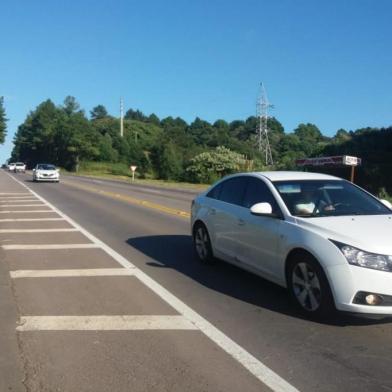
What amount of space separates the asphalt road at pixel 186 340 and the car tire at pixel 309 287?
0.16m

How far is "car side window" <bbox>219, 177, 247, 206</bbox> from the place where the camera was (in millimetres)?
8530

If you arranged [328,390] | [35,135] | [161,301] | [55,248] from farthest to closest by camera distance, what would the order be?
[35,135] < [55,248] < [161,301] < [328,390]

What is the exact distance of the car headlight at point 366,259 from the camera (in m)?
5.80

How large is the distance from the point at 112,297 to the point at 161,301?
64 centimetres

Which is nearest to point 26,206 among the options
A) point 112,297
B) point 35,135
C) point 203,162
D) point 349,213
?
point 112,297

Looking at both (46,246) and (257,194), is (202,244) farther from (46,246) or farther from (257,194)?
(46,246)

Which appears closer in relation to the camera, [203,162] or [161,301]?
[161,301]

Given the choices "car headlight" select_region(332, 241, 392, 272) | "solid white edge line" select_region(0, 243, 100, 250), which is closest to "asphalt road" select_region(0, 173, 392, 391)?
"car headlight" select_region(332, 241, 392, 272)

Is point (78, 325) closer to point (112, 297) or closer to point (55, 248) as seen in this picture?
point (112, 297)

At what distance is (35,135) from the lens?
145 metres

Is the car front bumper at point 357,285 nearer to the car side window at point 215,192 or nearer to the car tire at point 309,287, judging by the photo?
the car tire at point 309,287

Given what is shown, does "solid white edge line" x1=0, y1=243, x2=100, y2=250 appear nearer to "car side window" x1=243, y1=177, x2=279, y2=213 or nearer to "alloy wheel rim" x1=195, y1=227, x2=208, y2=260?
"alloy wheel rim" x1=195, y1=227, x2=208, y2=260

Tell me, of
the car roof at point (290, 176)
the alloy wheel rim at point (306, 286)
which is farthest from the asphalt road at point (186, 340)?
the car roof at point (290, 176)

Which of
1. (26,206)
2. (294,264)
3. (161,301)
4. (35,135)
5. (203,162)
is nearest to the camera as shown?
(294,264)
